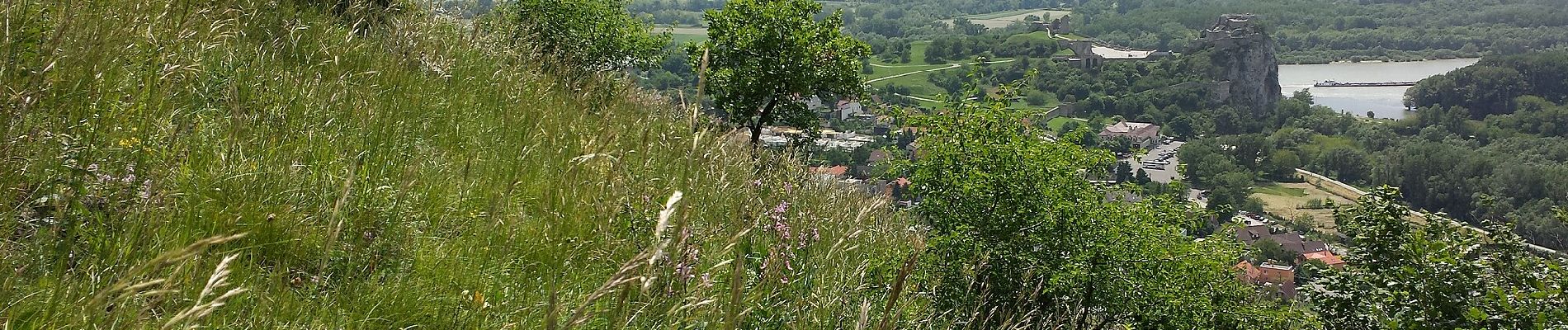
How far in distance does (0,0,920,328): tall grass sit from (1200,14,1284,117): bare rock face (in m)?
89.0

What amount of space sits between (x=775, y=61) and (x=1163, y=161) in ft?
135

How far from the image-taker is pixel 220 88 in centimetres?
337

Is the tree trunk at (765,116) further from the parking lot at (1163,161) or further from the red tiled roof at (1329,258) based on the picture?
the parking lot at (1163,161)

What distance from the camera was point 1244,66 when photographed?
301 ft

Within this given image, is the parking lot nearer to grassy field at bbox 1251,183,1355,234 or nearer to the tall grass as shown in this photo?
grassy field at bbox 1251,183,1355,234

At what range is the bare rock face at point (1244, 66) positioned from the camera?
8681 centimetres

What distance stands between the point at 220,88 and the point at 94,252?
1.73 meters

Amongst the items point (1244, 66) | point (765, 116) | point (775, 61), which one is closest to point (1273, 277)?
point (765, 116)

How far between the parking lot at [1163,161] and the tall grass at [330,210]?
31600 millimetres

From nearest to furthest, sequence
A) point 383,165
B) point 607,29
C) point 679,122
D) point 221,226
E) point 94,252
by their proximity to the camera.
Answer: point 94,252, point 221,226, point 383,165, point 679,122, point 607,29

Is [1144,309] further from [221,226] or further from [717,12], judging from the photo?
[717,12]

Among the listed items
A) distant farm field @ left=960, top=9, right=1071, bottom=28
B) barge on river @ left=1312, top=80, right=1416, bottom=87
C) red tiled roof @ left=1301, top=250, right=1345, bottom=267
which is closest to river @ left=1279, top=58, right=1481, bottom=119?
barge on river @ left=1312, top=80, right=1416, bottom=87

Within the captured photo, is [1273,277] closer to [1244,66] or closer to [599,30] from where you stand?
[599,30]

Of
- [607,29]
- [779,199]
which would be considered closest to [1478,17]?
[607,29]
